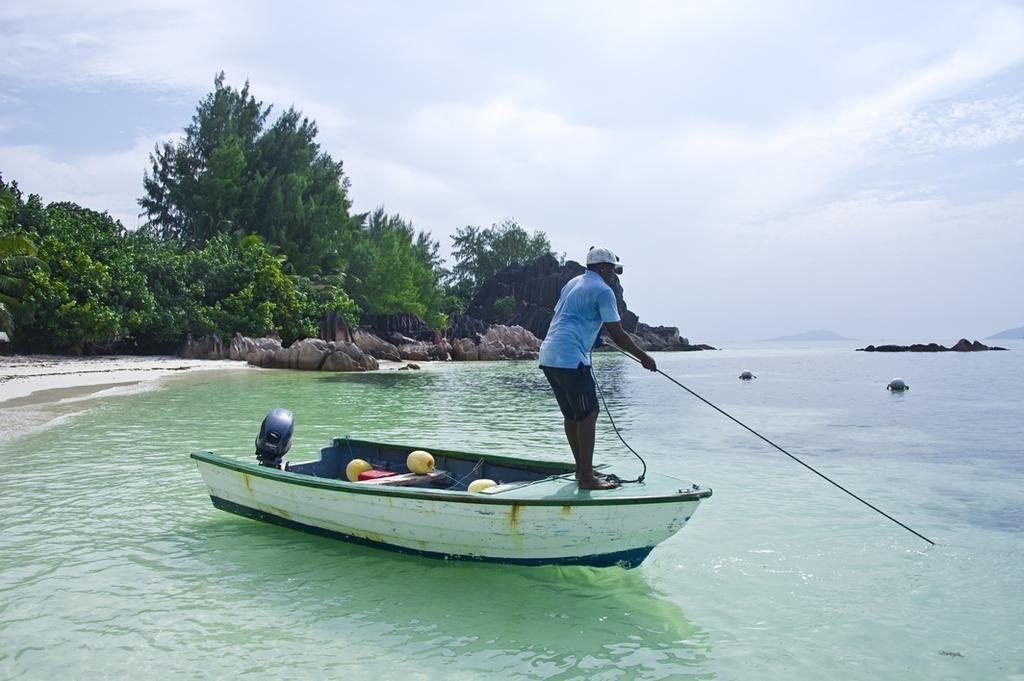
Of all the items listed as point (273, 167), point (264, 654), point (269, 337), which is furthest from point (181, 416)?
point (273, 167)

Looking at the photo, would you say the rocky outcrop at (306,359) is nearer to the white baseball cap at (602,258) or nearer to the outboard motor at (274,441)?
the outboard motor at (274,441)

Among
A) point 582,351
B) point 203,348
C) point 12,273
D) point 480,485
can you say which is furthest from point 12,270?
point 582,351

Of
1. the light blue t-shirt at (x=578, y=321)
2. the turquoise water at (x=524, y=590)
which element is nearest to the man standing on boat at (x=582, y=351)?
the light blue t-shirt at (x=578, y=321)

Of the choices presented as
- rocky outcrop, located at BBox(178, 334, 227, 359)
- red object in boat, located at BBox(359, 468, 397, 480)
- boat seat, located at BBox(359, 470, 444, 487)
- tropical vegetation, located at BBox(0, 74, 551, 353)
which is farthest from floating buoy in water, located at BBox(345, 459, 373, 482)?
rocky outcrop, located at BBox(178, 334, 227, 359)

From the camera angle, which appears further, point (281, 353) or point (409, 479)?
point (281, 353)

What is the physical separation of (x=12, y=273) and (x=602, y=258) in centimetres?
3320

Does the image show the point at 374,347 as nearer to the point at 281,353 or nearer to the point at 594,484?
the point at 281,353

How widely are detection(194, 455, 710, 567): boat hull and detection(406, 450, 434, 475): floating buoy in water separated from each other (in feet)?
4.15

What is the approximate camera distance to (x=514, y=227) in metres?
113

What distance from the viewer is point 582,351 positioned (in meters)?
6.84

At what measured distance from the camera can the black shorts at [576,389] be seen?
6.76 m

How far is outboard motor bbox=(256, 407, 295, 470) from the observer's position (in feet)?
28.3

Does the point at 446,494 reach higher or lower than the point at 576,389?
lower

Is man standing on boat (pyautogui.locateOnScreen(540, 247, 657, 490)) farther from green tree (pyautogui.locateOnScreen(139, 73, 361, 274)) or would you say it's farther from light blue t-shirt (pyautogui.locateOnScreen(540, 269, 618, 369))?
green tree (pyautogui.locateOnScreen(139, 73, 361, 274))
